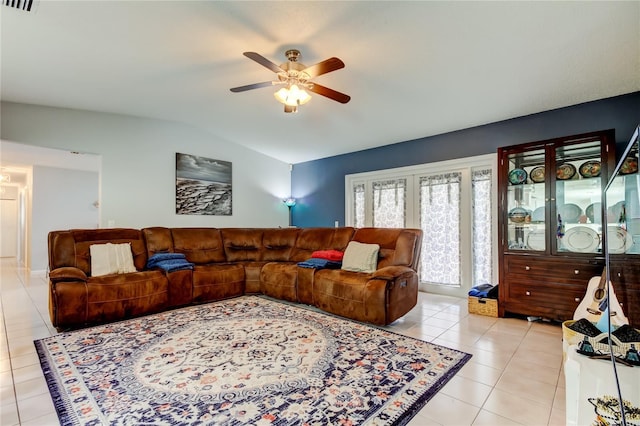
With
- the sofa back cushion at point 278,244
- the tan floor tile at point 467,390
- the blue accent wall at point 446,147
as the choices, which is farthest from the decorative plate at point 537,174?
the sofa back cushion at point 278,244

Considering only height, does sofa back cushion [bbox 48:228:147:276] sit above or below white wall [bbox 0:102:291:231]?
below

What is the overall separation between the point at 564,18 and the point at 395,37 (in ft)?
3.79

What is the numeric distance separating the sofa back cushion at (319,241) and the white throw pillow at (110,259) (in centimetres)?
221

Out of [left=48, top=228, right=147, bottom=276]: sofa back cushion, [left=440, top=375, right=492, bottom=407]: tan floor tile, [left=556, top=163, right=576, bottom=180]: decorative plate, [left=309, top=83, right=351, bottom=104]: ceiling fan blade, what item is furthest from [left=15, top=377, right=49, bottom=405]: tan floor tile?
[left=556, top=163, right=576, bottom=180]: decorative plate

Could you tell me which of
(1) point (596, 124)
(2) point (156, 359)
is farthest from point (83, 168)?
(1) point (596, 124)

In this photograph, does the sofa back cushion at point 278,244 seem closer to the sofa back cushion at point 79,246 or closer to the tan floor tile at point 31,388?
the sofa back cushion at point 79,246

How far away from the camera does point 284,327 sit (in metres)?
2.94

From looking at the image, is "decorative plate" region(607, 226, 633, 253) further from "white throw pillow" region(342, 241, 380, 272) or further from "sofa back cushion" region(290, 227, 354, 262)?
"sofa back cushion" region(290, 227, 354, 262)

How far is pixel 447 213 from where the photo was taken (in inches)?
171

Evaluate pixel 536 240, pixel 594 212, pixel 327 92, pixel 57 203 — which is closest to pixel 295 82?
pixel 327 92

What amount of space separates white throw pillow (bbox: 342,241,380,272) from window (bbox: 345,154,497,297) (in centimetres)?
131

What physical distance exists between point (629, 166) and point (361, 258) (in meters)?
2.62

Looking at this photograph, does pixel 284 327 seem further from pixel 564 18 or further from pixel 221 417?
pixel 564 18

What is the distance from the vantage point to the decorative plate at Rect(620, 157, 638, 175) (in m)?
1.22
